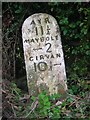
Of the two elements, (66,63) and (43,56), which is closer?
(43,56)

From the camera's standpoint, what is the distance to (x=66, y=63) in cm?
459

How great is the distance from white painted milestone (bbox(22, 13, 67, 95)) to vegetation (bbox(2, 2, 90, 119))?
14cm

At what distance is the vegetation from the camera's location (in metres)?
3.69

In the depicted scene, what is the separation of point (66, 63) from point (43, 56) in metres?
0.52

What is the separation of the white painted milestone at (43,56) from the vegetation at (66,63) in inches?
5.4

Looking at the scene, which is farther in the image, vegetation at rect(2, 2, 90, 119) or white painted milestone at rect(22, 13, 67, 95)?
white painted milestone at rect(22, 13, 67, 95)

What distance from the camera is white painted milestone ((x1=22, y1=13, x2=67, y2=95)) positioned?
416cm

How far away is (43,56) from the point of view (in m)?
4.16

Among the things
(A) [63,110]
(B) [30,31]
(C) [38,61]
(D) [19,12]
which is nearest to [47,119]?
(A) [63,110]

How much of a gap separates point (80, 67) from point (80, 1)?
84cm

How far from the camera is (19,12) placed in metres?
4.48

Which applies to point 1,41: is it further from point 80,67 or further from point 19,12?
point 80,67

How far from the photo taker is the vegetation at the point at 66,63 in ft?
12.1

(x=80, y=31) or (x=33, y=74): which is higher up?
(x=80, y=31)
